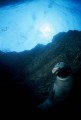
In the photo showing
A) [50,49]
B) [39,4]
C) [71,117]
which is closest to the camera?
[71,117]

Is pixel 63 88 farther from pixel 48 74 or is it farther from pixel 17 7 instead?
pixel 17 7

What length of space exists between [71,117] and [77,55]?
6.81ft

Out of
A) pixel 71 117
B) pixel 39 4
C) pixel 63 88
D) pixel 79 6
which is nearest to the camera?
pixel 71 117

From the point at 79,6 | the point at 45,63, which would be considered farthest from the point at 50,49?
the point at 79,6

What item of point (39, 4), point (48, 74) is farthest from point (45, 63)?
point (39, 4)

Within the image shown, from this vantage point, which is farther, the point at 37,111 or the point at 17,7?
the point at 17,7

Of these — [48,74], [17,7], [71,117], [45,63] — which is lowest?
[71,117]

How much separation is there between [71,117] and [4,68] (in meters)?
2.63

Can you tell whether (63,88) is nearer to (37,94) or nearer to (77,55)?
(37,94)

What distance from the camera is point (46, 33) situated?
5855 millimetres

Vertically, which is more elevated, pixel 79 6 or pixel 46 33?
pixel 79 6

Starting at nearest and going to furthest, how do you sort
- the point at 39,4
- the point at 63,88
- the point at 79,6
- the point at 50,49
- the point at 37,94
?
the point at 63,88
the point at 37,94
the point at 50,49
the point at 39,4
the point at 79,6

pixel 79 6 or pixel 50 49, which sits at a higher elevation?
pixel 79 6

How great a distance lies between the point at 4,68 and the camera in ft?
17.6
